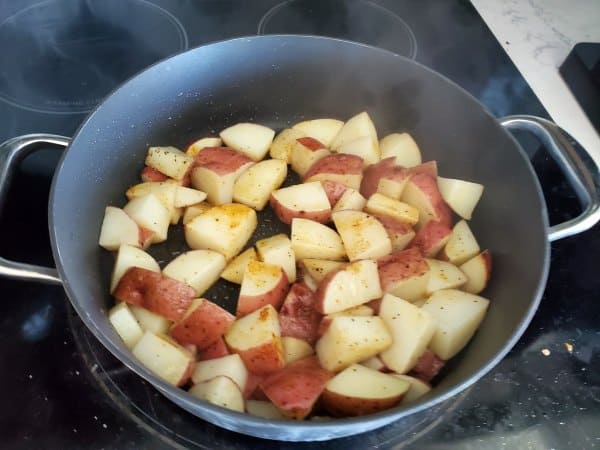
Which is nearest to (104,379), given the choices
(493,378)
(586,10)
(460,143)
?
(493,378)

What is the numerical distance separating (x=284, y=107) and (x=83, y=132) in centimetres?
55

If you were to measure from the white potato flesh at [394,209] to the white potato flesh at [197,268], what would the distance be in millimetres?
353

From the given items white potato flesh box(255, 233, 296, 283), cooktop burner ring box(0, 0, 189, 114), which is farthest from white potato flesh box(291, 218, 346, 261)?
cooktop burner ring box(0, 0, 189, 114)

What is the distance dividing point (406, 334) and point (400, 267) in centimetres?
16

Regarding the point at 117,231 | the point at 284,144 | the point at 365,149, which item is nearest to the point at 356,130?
the point at 365,149

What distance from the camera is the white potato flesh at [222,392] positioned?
3.16 feet

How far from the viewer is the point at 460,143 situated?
1.37m

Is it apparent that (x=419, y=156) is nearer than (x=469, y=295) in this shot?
No

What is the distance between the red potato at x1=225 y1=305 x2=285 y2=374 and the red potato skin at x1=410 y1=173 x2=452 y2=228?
0.45 m

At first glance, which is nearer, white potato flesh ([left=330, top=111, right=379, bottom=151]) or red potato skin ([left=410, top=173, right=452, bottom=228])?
red potato skin ([left=410, top=173, right=452, bottom=228])

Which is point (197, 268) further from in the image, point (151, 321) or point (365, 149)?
point (365, 149)

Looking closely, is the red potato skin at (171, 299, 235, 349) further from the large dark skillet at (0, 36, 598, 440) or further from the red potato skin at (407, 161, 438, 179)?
the red potato skin at (407, 161, 438, 179)

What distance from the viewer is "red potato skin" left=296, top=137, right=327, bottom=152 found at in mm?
1394

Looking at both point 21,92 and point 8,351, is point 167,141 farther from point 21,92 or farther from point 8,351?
point 8,351
